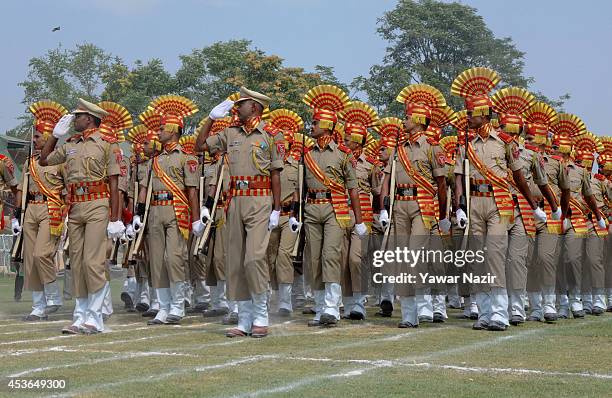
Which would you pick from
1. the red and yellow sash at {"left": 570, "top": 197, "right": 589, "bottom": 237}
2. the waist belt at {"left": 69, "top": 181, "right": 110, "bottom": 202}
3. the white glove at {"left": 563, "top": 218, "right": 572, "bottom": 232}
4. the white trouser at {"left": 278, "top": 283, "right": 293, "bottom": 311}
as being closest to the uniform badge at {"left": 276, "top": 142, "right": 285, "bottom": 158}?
the waist belt at {"left": 69, "top": 181, "right": 110, "bottom": 202}

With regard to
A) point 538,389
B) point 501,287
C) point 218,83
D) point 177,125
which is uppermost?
point 218,83

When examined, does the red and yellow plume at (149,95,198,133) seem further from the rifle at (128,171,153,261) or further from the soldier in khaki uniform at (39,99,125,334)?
the soldier in khaki uniform at (39,99,125,334)

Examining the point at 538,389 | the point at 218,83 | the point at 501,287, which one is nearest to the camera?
the point at 538,389

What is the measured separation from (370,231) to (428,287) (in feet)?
6.08

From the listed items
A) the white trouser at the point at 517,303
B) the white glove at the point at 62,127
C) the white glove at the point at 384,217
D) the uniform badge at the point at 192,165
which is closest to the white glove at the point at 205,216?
the uniform badge at the point at 192,165

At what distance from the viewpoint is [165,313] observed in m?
12.6

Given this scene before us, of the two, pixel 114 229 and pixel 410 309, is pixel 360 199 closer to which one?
pixel 410 309

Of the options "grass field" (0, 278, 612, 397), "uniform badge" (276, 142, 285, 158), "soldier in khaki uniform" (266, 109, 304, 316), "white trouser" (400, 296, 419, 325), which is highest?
"uniform badge" (276, 142, 285, 158)

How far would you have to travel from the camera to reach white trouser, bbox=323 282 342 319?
12.0 meters

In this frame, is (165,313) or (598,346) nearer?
(598,346)

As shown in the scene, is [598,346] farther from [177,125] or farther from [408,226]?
[177,125]

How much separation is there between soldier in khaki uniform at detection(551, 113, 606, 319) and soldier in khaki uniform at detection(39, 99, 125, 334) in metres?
6.46

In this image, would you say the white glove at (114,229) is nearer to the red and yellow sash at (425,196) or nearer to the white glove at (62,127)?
the white glove at (62,127)

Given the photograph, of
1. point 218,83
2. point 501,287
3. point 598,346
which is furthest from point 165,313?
point 218,83
